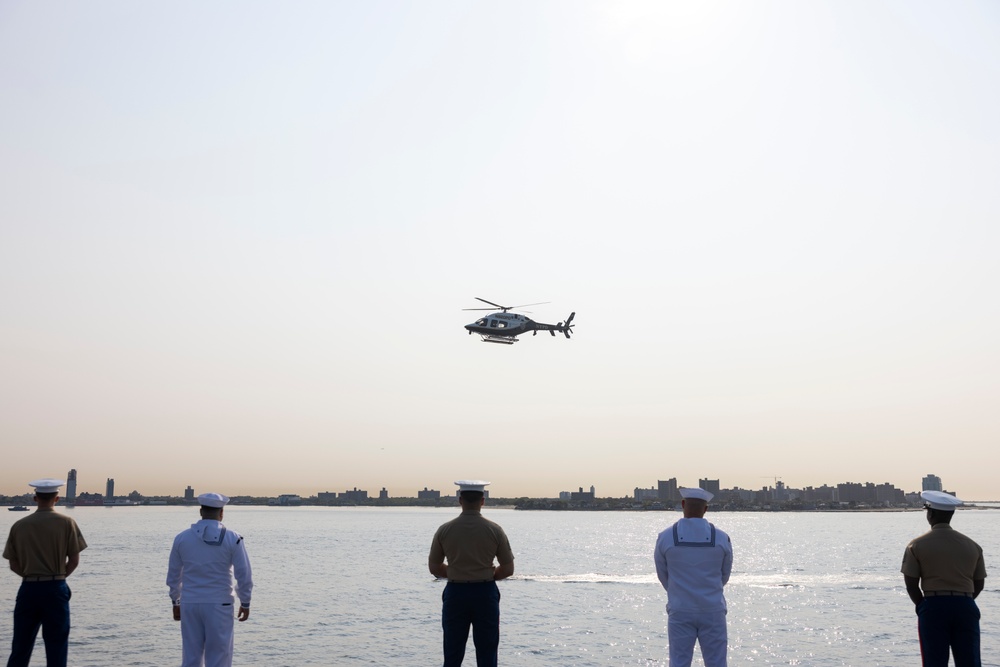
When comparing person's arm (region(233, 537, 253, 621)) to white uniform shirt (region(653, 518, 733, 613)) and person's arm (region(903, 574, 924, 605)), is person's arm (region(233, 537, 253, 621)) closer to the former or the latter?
white uniform shirt (region(653, 518, 733, 613))

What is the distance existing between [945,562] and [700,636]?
10.1 ft

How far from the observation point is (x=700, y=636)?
9.80 metres

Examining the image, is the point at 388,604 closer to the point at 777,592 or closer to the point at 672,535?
the point at 777,592

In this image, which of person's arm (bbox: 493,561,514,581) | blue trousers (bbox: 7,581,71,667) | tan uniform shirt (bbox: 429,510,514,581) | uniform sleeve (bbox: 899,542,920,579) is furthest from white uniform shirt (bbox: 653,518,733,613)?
blue trousers (bbox: 7,581,71,667)

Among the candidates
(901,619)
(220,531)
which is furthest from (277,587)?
(220,531)

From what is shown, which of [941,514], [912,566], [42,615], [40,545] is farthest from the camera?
[42,615]

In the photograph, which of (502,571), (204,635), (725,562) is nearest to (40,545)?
(204,635)

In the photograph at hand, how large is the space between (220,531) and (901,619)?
39.5 meters

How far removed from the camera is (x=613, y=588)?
181ft

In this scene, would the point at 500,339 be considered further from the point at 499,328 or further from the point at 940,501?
the point at 940,501

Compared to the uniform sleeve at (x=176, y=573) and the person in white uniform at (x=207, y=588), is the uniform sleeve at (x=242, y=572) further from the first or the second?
the uniform sleeve at (x=176, y=573)

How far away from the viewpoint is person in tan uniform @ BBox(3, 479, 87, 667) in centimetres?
1097

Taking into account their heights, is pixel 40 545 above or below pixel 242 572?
above

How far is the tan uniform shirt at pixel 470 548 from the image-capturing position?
385 inches
